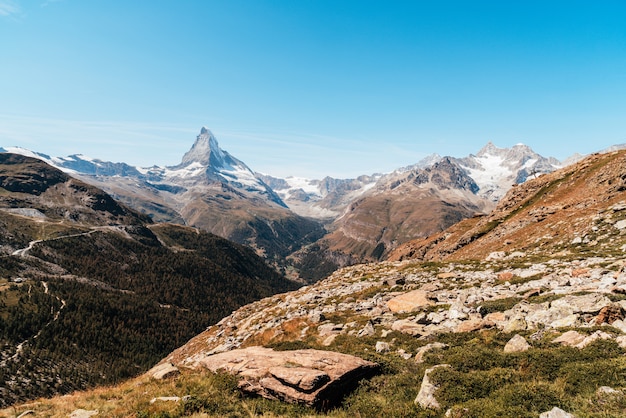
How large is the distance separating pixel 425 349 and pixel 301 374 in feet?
27.6

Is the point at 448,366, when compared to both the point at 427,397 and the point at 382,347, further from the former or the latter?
the point at 382,347

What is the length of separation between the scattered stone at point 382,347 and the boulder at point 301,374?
3388mm

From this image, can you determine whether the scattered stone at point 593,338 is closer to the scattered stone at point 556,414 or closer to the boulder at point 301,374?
the scattered stone at point 556,414

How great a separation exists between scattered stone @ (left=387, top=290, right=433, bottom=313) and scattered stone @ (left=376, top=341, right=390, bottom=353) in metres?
7.18

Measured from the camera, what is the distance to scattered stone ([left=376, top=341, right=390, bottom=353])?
72.6 feet

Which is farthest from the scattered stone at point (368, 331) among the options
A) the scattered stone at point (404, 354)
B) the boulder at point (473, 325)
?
the boulder at point (473, 325)

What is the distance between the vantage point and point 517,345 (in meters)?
17.2

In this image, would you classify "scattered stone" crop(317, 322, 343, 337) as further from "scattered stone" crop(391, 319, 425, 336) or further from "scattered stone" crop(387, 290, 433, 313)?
"scattered stone" crop(387, 290, 433, 313)

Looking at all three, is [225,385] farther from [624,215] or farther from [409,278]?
[624,215]

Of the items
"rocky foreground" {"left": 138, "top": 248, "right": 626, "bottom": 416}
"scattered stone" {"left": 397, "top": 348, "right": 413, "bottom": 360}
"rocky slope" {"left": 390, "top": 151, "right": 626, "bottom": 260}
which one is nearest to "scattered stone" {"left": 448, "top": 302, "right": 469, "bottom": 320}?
"rocky foreground" {"left": 138, "top": 248, "right": 626, "bottom": 416}

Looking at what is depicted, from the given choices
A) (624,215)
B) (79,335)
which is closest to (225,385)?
(624,215)

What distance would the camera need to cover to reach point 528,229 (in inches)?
2219

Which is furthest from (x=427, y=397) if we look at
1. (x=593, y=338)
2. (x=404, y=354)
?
(x=593, y=338)

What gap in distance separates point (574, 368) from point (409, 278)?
29110 millimetres
